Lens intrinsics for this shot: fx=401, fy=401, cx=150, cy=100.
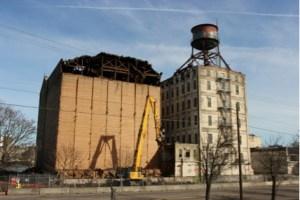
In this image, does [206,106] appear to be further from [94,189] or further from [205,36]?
[94,189]

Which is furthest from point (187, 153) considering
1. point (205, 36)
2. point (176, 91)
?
point (205, 36)

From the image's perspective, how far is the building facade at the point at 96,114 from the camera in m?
67.1

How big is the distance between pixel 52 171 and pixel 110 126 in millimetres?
12418

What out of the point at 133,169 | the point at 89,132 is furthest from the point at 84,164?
the point at 133,169

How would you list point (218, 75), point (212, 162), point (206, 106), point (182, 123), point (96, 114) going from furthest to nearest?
point (182, 123)
point (218, 75)
point (206, 106)
point (96, 114)
point (212, 162)

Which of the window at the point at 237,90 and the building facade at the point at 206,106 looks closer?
the building facade at the point at 206,106

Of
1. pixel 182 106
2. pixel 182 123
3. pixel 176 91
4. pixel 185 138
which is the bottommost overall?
pixel 185 138

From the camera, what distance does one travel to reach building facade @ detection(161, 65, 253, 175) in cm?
8131

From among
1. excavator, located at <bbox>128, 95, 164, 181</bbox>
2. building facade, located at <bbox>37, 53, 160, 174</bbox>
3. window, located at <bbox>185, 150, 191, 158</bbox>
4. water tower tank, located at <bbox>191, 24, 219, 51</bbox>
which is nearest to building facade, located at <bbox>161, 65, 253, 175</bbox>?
window, located at <bbox>185, 150, 191, 158</bbox>

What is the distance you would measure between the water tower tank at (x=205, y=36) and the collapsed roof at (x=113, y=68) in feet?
45.2

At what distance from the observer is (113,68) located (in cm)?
7581

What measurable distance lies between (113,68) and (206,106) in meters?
20.9

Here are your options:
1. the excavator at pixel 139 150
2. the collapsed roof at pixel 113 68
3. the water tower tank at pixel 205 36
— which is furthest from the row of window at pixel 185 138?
the water tower tank at pixel 205 36

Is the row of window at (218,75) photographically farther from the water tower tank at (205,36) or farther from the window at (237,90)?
the water tower tank at (205,36)
